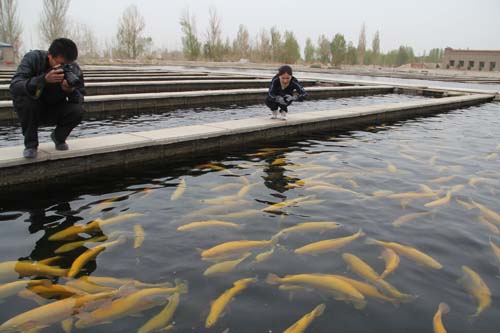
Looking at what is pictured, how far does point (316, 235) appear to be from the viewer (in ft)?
14.2

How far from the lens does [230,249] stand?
389cm

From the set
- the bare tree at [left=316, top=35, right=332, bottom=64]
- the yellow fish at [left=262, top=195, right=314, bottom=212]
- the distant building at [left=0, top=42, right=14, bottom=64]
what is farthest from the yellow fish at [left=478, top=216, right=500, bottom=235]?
the bare tree at [left=316, top=35, right=332, bottom=64]

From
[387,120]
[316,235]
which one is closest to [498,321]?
[316,235]

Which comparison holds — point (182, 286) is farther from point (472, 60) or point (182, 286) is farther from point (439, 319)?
point (472, 60)

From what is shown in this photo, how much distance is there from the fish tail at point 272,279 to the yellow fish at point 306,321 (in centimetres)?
45

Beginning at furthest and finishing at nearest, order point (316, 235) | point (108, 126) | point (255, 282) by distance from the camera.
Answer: point (108, 126), point (316, 235), point (255, 282)

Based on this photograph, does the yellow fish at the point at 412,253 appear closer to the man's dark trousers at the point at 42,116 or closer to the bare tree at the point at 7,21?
the man's dark trousers at the point at 42,116

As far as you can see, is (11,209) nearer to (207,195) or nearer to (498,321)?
(207,195)

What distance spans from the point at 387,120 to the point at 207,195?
26.9 feet

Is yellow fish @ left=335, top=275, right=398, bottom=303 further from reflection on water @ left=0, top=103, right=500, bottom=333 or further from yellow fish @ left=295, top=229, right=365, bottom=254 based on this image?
yellow fish @ left=295, top=229, right=365, bottom=254

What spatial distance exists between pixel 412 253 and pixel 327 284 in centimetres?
109

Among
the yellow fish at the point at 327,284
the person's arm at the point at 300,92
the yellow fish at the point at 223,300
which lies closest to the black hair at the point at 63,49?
the yellow fish at the point at 223,300

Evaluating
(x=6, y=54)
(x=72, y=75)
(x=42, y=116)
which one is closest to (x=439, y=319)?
(x=72, y=75)

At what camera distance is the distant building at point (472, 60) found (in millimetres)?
73500
